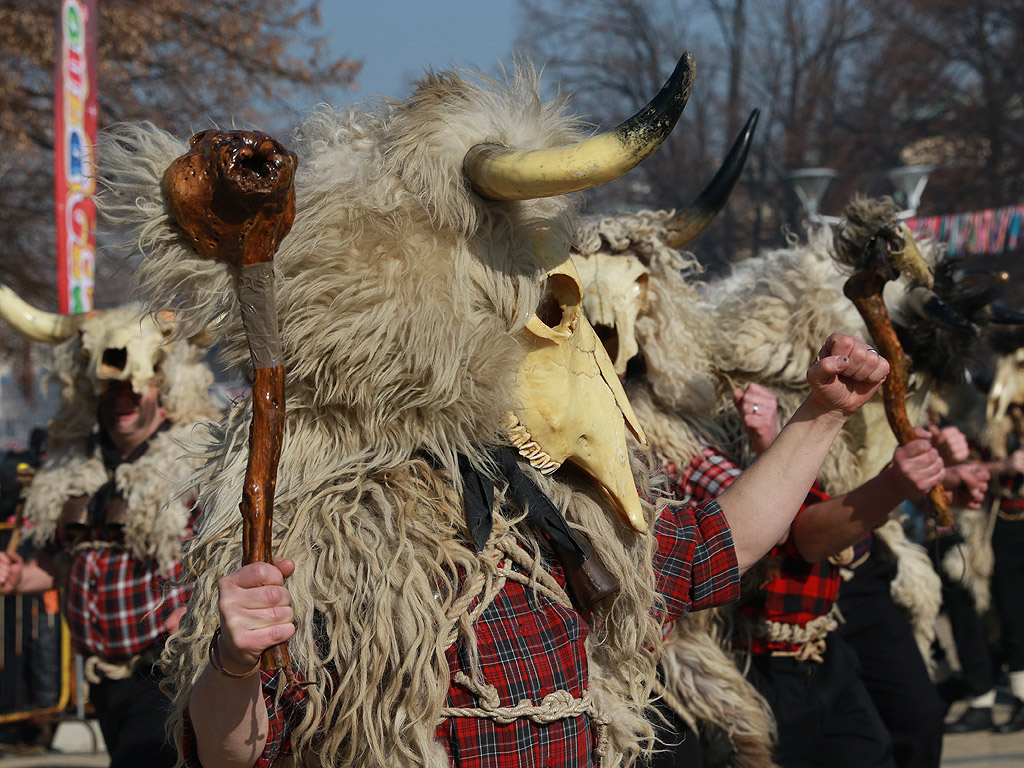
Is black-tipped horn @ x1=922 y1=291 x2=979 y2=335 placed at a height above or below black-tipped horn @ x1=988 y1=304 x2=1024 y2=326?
below

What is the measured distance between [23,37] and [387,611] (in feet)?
32.2

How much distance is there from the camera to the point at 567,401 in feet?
6.26

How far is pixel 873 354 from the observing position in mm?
2055

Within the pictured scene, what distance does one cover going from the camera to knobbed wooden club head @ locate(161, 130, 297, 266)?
1453 millimetres

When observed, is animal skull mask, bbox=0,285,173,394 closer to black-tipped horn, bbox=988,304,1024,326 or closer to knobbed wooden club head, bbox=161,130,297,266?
knobbed wooden club head, bbox=161,130,297,266

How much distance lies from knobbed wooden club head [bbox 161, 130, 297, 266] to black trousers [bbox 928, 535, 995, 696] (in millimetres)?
5476

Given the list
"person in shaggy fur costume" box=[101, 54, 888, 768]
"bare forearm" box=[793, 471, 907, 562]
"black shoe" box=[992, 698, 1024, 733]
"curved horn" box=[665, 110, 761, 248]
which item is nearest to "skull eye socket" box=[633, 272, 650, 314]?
"curved horn" box=[665, 110, 761, 248]

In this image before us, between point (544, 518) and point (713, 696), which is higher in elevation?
point (544, 518)

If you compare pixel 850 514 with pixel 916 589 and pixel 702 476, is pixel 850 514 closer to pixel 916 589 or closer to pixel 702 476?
pixel 702 476

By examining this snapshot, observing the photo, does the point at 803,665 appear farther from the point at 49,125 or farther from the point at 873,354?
the point at 49,125

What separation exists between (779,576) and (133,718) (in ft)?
7.02

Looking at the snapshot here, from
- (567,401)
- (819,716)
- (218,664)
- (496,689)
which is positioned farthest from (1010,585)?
(218,664)

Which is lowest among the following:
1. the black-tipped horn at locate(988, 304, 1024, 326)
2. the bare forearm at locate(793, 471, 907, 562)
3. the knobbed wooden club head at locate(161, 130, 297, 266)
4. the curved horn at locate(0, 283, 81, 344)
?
the bare forearm at locate(793, 471, 907, 562)

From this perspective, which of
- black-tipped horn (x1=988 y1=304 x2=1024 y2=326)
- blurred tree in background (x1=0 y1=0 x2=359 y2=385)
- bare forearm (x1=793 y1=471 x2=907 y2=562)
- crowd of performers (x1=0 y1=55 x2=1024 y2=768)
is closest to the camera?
crowd of performers (x1=0 y1=55 x2=1024 y2=768)
